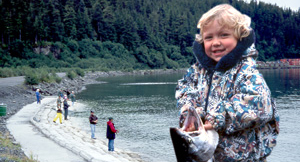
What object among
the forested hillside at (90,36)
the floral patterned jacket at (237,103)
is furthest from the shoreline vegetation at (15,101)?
the forested hillside at (90,36)

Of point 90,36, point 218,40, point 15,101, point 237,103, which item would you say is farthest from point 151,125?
point 90,36

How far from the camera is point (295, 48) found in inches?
7835

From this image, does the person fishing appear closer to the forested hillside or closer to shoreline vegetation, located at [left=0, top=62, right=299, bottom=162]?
shoreline vegetation, located at [left=0, top=62, right=299, bottom=162]

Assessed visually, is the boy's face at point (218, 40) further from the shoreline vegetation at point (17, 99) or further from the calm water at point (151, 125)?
the calm water at point (151, 125)

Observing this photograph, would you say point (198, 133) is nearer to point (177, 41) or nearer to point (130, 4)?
point (177, 41)

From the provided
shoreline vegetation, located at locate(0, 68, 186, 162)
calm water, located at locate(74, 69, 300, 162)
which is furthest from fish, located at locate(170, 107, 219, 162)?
calm water, located at locate(74, 69, 300, 162)

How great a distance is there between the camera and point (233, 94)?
2322 mm

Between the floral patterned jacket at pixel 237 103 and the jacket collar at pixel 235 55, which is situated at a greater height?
the jacket collar at pixel 235 55

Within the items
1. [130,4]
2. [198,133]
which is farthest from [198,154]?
[130,4]

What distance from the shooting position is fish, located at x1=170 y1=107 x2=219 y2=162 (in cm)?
210

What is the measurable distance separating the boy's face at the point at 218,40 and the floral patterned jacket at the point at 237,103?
5cm

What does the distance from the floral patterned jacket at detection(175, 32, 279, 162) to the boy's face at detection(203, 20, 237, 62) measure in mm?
54

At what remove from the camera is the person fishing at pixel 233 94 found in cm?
217

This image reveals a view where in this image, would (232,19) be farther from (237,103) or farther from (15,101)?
(15,101)
